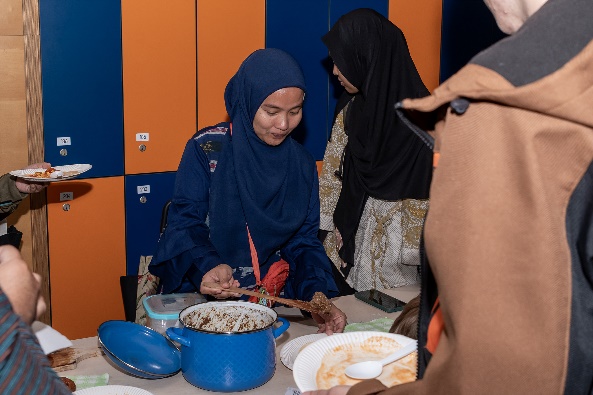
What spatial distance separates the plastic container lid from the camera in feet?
5.64

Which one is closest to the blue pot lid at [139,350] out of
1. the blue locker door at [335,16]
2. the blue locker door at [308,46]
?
the blue locker door at [308,46]

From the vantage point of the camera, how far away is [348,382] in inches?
51.5

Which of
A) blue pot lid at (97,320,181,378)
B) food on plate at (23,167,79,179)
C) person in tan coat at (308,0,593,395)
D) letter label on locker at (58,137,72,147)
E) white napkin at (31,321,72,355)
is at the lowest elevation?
blue pot lid at (97,320,181,378)

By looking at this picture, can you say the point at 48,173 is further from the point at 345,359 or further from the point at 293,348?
the point at 345,359

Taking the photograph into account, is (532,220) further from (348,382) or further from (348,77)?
(348,77)

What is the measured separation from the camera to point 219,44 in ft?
12.2

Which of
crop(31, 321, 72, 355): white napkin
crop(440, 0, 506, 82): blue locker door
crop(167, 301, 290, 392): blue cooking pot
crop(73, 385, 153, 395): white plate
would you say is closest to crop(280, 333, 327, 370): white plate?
crop(167, 301, 290, 392): blue cooking pot

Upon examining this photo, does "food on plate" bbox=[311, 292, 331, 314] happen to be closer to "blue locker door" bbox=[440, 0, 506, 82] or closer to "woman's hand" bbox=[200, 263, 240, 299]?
"woman's hand" bbox=[200, 263, 240, 299]

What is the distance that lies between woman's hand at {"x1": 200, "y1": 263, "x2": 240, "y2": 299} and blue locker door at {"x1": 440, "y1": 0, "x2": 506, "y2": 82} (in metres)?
3.05

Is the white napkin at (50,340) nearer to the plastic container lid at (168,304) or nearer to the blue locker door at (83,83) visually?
the plastic container lid at (168,304)

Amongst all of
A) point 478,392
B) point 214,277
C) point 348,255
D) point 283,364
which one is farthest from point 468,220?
point 348,255

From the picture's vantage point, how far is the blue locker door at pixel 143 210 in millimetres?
3584

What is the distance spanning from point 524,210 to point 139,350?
3.50ft

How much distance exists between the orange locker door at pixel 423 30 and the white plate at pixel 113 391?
351cm
